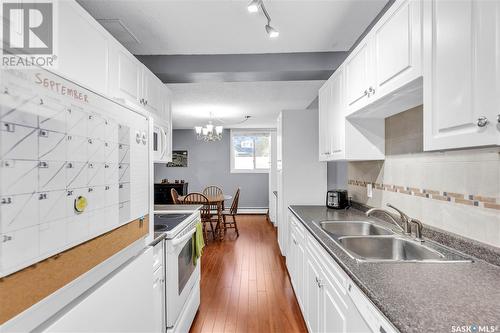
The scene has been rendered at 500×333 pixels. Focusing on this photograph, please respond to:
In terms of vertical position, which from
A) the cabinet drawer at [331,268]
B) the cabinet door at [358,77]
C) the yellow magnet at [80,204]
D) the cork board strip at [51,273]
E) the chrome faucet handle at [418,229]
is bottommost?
the cabinet drawer at [331,268]

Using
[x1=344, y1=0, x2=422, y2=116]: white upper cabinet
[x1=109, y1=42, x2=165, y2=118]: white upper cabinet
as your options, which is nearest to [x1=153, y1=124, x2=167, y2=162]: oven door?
[x1=109, y1=42, x2=165, y2=118]: white upper cabinet

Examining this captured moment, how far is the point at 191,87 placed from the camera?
11.9ft

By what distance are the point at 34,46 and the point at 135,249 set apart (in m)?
1.00

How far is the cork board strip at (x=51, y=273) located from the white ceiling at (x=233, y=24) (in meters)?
1.71

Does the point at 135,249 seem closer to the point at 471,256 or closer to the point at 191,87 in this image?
the point at 471,256

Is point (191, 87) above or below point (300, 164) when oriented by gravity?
above

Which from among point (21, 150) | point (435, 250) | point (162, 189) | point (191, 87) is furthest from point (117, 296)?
point (162, 189)

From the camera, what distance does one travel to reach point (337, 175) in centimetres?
324

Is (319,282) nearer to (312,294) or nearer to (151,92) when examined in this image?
(312,294)

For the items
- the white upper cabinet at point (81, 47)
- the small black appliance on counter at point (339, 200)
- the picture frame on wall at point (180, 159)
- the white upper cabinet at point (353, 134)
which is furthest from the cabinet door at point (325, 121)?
the picture frame on wall at point (180, 159)

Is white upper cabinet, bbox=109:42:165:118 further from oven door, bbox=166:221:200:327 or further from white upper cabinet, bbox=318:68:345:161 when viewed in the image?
white upper cabinet, bbox=318:68:345:161

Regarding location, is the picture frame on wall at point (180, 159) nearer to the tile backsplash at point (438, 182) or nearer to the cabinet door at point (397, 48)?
the tile backsplash at point (438, 182)

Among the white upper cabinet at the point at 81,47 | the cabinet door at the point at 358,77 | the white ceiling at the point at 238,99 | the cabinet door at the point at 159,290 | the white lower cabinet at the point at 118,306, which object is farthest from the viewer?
the white ceiling at the point at 238,99

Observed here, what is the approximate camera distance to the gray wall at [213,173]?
7.08 metres
